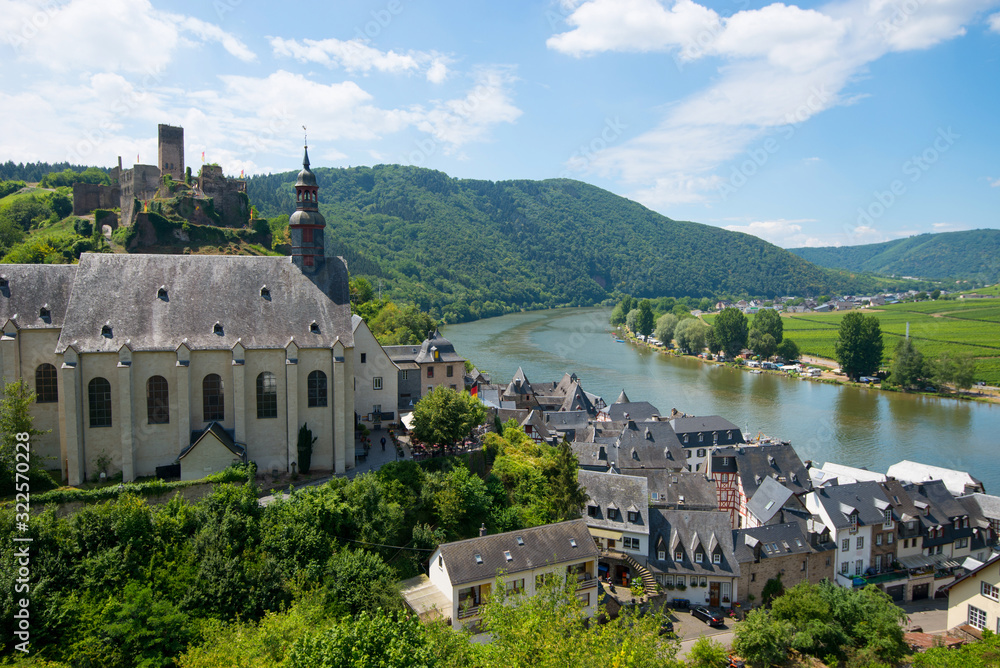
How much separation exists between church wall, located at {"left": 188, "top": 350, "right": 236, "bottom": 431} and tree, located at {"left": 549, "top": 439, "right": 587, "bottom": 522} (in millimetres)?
17353

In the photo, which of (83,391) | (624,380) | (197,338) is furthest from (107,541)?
(624,380)

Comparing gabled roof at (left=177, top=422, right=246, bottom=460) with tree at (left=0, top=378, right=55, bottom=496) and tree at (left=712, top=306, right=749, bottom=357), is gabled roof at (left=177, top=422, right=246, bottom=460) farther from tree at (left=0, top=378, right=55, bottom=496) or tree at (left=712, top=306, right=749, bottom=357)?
tree at (left=712, top=306, right=749, bottom=357)

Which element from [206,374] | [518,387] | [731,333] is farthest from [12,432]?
[731,333]

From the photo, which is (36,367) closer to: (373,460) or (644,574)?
(373,460)

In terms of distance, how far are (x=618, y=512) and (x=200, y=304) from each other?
87.4ft

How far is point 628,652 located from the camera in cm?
1683

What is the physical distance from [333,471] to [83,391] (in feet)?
39.3

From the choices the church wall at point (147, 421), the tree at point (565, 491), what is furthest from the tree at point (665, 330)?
the church wall at point (147, 421)

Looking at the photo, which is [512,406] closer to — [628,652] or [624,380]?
[624,380]

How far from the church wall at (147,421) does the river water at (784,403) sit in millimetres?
55683

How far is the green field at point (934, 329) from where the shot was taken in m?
106

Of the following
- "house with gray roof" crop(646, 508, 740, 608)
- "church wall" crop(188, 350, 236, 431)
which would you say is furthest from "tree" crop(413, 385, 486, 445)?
"house with gray roof" crop(646, 508, 740, 608)

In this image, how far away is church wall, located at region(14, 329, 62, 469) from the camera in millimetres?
28906

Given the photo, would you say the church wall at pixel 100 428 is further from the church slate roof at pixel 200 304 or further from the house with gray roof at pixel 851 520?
the house with gray roof at pixel 851 520
